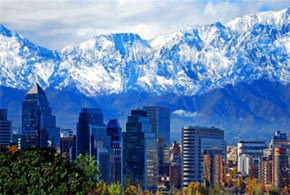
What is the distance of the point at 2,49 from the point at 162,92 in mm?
23774

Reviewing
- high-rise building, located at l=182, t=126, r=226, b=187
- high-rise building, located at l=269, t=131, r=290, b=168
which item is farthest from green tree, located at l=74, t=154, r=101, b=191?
high-rise building, located at l=269, t=131, r=290, b=168

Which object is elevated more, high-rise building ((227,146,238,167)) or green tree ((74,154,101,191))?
high-rise building ((227,146,238,167))

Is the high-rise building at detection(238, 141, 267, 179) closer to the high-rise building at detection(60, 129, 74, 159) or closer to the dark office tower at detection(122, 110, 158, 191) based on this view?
the dark office tower at detection(122, 110, 158, 191)

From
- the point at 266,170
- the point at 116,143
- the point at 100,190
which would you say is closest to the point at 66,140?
the point at 116,143

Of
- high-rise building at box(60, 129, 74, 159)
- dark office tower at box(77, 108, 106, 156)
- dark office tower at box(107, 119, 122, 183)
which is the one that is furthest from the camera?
dark office tower at box(77, 108, 106, 156)

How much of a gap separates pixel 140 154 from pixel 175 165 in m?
3.57

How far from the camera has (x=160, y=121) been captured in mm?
64500

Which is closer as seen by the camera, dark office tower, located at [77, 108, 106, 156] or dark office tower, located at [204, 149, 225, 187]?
dark office tower, located at [204, 149, 225, 187]

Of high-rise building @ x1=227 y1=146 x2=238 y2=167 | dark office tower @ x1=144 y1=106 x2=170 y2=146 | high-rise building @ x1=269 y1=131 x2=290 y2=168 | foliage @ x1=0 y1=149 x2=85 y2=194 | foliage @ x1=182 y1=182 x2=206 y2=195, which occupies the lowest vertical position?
foliage @ x1=182 y1=182 x2=206 y2=195

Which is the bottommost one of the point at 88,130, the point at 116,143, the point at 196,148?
the point at 196,148

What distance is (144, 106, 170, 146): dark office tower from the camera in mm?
58828

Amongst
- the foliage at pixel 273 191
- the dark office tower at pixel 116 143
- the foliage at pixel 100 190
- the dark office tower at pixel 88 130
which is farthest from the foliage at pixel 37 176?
the dark office tower at pixel 88 130

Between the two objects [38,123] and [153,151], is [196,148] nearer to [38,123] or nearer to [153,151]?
[153,151]

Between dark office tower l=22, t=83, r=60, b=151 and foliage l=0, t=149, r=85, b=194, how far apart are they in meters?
36.0
